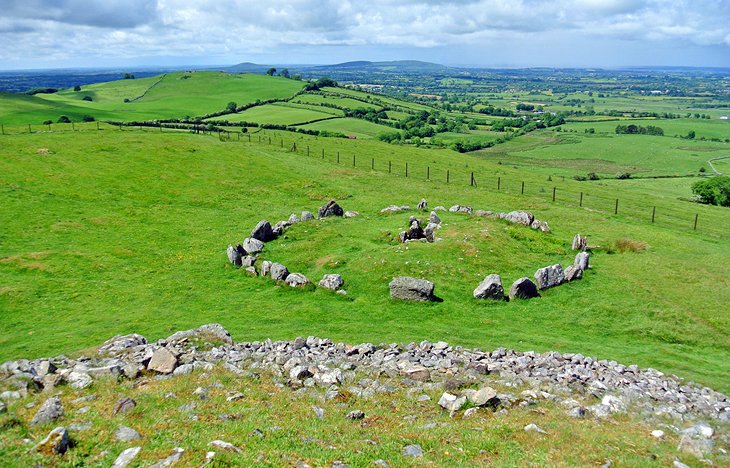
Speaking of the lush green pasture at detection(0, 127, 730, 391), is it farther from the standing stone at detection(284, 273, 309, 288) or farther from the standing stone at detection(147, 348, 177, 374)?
the standing stone at detection(147, 348, 177, 374)

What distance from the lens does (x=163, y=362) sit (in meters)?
19.8

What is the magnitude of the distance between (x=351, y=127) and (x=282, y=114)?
21124mm

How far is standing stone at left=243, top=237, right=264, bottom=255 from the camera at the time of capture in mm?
36906

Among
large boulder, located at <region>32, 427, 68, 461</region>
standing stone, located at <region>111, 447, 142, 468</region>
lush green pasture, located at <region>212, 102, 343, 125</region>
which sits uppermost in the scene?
lush green pasture, located at <region>212, 102, 343, 125</region>

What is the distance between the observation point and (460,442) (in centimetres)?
1473

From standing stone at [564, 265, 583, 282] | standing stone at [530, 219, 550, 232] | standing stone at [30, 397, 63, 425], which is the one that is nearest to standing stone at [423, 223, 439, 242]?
standing stone at [530, 219, 550, 232]

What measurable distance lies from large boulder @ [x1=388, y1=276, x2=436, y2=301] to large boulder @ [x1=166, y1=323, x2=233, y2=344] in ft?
32.0

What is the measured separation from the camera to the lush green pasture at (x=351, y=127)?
13988 cm

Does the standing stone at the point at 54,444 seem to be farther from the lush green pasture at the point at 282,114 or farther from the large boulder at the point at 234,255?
the lush green pasture at the point at 282,114

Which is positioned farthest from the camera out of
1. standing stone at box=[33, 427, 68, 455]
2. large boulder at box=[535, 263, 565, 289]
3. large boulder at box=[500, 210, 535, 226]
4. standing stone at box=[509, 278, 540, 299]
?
large boulder at box=[500, 210, 535, 226]

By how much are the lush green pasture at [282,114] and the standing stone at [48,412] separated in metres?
126

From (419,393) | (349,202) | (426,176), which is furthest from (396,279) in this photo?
(426,176)

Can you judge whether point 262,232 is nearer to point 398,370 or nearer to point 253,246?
point 253,246

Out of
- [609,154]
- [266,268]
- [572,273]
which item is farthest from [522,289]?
[609,154]
